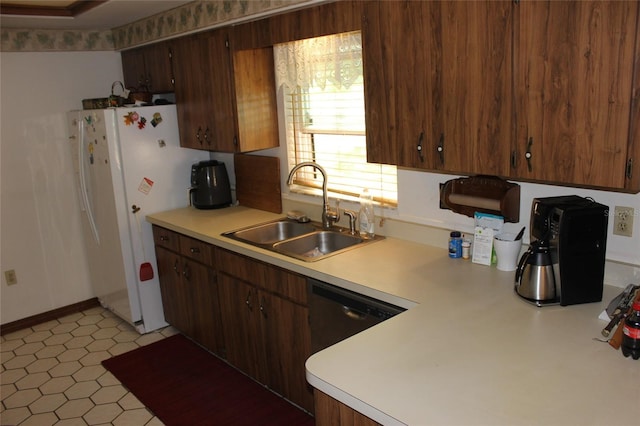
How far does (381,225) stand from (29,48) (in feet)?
9.88

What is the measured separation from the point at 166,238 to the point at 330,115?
142 centimetres

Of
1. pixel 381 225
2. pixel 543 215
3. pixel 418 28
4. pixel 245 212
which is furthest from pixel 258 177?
pixel 543 215

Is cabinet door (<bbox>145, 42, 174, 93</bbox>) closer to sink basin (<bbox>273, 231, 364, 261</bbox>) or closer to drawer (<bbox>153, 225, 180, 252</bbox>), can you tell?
drawer (<bbox>153, 225, 180, 252</bbox>)

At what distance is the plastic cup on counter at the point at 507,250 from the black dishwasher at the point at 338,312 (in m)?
0.52

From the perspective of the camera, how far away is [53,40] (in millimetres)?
4172

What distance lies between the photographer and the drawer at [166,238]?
3608mm

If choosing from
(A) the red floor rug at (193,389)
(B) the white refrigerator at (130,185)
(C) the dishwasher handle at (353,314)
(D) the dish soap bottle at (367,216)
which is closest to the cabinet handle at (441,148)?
(C) the dishwasher handle at (353,314)

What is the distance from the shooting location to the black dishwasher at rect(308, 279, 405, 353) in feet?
7.37

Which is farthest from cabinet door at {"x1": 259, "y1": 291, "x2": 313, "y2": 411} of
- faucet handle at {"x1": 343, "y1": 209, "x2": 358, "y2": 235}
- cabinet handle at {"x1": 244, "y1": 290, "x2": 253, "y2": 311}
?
faucet handle at {"x1": 343, "y1": 209, "x2": 358, "y2": 235}

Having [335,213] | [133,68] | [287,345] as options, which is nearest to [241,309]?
[287,345]

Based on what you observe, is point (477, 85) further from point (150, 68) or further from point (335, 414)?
point (150, 68)

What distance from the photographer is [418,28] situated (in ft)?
6.97

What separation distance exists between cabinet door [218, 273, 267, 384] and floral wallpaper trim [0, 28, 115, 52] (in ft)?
7.76

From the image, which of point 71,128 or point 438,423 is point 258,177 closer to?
point 71,128
